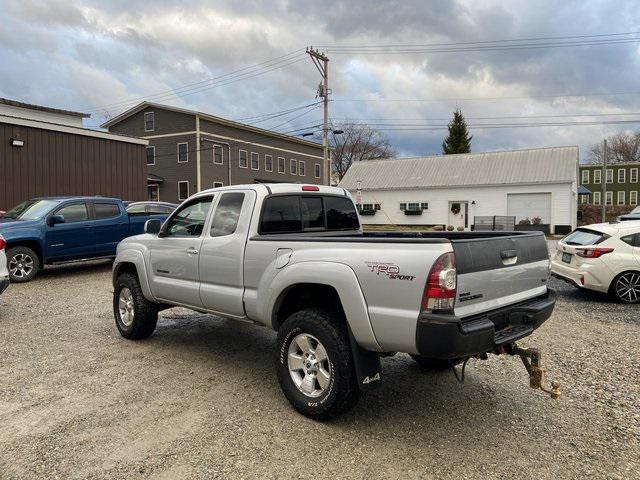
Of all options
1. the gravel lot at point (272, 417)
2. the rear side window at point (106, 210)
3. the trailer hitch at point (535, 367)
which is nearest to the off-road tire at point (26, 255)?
the rear side window at point (106, 210)

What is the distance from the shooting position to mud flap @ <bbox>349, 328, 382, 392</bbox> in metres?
3.38

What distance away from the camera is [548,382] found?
4547 mm

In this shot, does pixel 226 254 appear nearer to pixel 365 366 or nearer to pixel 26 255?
pixel 365 366

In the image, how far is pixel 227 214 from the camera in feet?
15.4

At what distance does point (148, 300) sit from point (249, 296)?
2.02 meters

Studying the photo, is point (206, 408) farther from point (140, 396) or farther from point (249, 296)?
point (249, 296)

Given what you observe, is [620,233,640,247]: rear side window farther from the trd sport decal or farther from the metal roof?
the metal roof

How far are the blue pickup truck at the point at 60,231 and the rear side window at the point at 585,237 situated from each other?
395 inches

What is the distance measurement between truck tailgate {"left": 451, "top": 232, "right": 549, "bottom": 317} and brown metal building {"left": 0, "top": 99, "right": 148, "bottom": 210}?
18332 mm

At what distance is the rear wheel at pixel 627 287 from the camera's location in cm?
807

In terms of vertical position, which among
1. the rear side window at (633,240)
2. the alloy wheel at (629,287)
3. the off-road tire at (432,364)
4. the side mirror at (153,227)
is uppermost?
the side mirror at (153,227)

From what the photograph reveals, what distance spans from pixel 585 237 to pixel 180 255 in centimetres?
722

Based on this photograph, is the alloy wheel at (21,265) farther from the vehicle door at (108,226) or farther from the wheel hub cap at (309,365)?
the wheel hub cap at (309,365)

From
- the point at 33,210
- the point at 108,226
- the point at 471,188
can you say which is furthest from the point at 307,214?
the point at 471,188
